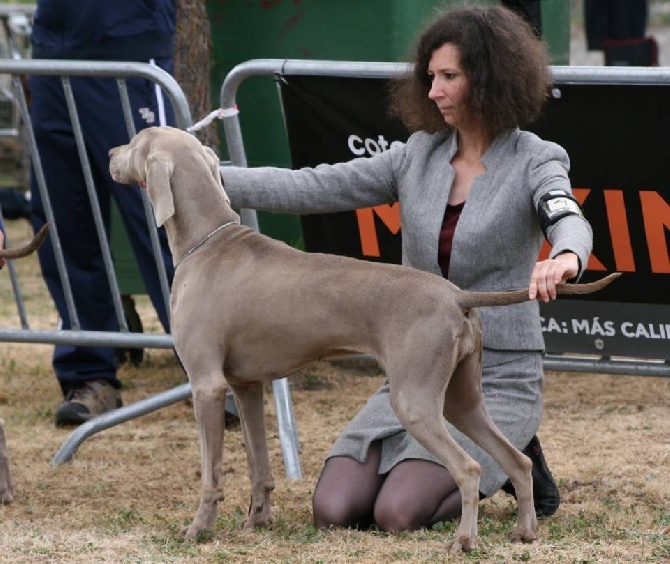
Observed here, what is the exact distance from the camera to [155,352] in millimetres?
8273

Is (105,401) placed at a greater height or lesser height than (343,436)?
lesser

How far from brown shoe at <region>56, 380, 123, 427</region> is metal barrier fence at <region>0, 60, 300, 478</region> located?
0.45 meters

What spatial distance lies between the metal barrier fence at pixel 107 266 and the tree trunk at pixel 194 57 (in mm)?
933

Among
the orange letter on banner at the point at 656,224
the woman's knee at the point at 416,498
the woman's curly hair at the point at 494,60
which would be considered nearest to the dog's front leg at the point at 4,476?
the woman's knee at the point at 416,498

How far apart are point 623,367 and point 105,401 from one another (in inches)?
97.7

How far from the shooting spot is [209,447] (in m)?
4.20

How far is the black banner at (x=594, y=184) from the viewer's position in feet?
16.6

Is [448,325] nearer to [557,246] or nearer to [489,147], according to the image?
[557,246]

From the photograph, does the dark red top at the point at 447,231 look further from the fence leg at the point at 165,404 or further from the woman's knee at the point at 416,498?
the fence leg at the point at 165,404

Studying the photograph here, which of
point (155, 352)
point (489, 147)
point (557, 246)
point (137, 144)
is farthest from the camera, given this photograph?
point (155, 352)

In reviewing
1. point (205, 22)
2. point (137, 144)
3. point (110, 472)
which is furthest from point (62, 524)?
point (205, 22)

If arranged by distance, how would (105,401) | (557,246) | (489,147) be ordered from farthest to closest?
(105,401) → (489,147) → (557,246)

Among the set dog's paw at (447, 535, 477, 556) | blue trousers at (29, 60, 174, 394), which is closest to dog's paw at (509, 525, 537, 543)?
dog's paw at (447, 535, 477, 556)

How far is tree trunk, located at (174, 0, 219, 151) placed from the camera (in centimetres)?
695
